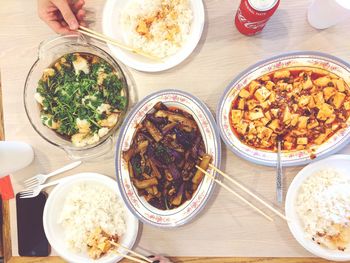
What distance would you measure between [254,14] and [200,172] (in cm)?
91

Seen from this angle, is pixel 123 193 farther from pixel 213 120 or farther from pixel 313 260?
pixel 313 260

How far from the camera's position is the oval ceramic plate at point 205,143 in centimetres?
207

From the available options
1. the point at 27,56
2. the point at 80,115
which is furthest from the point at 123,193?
the point at 27,56

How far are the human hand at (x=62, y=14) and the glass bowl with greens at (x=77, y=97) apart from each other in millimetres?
87

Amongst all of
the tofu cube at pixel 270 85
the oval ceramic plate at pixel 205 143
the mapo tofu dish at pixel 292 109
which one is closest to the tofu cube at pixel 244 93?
the mapo tofu dish at pixel 292 109

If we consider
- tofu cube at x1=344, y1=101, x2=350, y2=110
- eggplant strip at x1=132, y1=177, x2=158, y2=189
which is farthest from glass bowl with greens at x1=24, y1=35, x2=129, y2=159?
tofu cube at x1=344, y1=101, x2=350, y2=110

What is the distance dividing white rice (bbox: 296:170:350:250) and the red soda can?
90cm

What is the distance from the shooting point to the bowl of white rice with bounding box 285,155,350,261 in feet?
6.48

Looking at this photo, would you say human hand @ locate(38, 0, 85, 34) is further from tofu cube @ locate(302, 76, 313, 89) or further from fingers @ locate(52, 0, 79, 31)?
tofu cube @ locate(302, 76, 313, 89)

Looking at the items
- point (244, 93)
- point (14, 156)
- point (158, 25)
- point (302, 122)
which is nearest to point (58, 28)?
point (158, 25)

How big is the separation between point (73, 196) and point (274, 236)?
1246mm

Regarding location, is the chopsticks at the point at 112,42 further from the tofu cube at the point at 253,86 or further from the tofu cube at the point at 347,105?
the tofu cube at the point at 347,105

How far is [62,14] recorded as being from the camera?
7.05 ft

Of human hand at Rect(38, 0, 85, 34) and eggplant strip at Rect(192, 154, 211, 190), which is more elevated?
human hand at Rect(38, 0, 85, 34)
